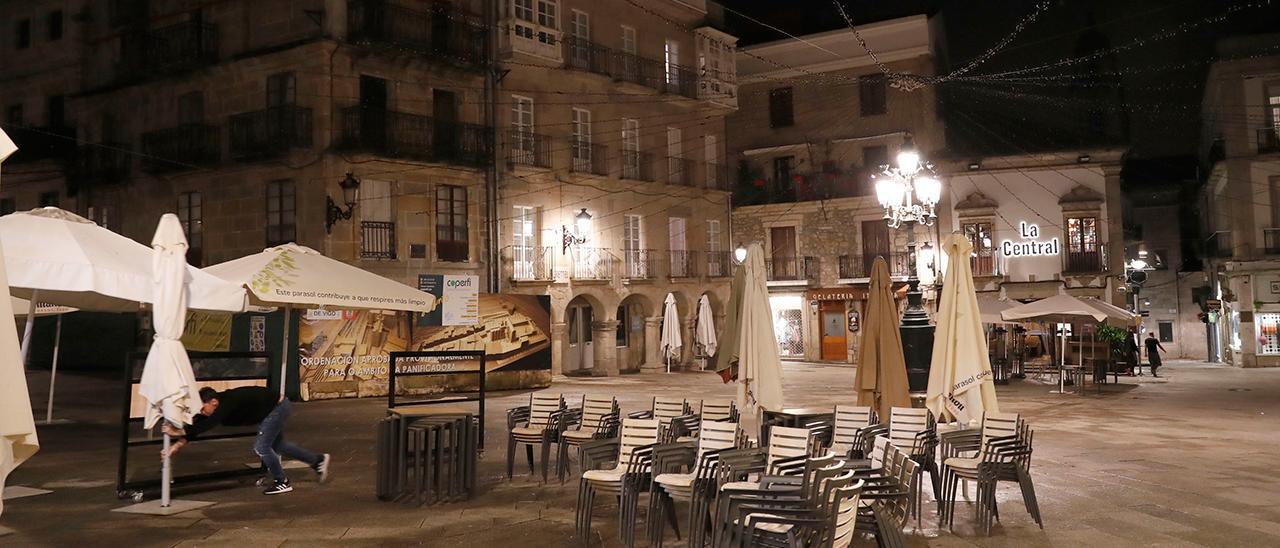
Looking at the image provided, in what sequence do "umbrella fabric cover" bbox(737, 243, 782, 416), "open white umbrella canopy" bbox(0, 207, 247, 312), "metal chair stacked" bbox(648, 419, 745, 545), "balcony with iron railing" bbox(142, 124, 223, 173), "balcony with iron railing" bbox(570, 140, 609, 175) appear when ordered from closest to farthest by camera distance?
"metal chair stacked" bbox(648, 419, 745, 545)
"open white umbrella canopy" bbox(0, 207, 247, 312)
"umbrella fabric cover" bbox(737, 243, 782, 416)
"balcony with iron railing" bbox(142, 124, 223, 173)
"balcony with iron railing" bbox(570, 140, 609, 175)

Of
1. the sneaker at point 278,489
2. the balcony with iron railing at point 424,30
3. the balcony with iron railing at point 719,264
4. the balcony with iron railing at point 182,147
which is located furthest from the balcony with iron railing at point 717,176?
the sneaker at point 278,489

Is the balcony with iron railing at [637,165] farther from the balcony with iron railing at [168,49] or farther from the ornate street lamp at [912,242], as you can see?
the ornate street lamp at [912,242]

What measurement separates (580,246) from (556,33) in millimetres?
6506

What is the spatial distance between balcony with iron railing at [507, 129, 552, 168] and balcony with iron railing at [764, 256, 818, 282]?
39.2 ft

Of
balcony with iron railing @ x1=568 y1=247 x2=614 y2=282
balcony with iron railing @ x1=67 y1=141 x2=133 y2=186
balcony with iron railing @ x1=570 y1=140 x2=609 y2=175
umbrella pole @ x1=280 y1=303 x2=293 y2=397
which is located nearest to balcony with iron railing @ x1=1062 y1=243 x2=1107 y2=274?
balcony with iron railing @ x1=568 y1=247 x2=614 y2=282

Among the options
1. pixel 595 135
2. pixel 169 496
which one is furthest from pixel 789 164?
pixel 169 496

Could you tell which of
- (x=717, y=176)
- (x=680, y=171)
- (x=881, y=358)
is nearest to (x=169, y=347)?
(x=881, y=358)

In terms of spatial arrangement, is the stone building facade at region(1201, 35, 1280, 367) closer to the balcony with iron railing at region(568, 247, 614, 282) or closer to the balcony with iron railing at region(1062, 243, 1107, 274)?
the balcony with iron railing at region(1062, 243, 1107, 274)

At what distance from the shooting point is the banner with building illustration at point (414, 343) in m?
19.9

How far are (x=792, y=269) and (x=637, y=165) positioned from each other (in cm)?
884

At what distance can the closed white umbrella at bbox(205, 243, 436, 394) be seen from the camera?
9.75 metres

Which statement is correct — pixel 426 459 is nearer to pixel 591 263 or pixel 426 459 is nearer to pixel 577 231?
pixel 577 231

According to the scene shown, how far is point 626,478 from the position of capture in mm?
7246

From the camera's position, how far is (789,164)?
37.1m
